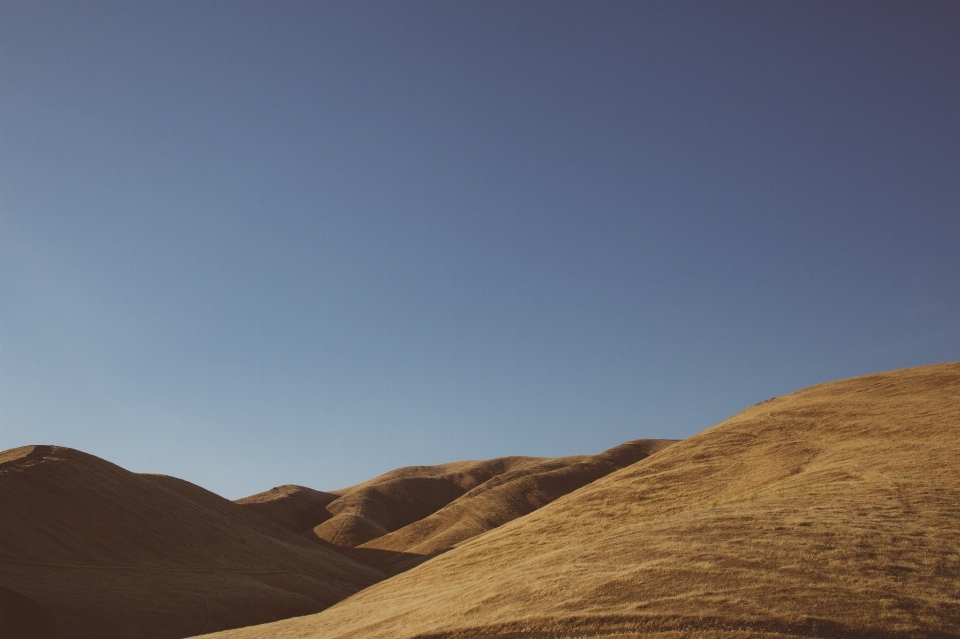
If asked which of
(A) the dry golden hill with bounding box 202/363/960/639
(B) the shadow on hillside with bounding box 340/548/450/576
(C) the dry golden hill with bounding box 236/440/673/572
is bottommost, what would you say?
(B) the shadow on hillside with bounding box 340/548/450/576

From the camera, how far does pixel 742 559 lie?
12.3 metres

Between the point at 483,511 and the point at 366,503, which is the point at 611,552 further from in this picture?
the point at 366,503

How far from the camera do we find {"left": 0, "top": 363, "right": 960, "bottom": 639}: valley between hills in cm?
1076

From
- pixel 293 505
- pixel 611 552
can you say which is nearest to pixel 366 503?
pixel 293 505

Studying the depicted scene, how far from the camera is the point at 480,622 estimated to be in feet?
38.9

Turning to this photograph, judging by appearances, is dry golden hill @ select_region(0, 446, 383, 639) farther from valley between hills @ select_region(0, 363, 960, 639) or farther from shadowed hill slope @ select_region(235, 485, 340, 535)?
shadowed hill slope @ select_region(235, 485, 340, 535)

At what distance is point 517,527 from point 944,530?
17.5 m

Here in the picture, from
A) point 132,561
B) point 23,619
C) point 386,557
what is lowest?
point 386,557

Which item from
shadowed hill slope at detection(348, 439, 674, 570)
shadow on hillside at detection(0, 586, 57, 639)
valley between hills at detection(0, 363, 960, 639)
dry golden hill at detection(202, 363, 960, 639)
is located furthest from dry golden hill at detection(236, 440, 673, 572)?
dry golden hill at detection(202, 363, 960, 639)

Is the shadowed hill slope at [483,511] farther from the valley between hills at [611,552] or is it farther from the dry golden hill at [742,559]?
the dry golden hill at [742,559]

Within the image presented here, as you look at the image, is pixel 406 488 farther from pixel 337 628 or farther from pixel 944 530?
pixel 944 530

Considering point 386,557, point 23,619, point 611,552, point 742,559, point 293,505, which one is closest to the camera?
point 742,559

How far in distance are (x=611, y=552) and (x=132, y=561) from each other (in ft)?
91.3

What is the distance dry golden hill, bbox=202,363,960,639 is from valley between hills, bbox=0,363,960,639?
2.2 inches
